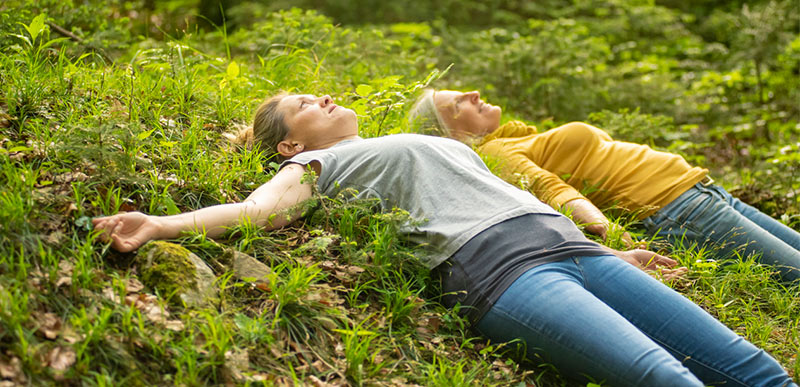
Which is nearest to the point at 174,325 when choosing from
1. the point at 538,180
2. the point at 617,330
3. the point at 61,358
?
the point at 61,358

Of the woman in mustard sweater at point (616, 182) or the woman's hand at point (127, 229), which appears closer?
the woman's hand at point (127, 229)

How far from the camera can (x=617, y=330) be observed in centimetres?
228

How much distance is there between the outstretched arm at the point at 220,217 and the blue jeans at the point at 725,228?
2.39m

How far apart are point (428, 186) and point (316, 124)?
32.8 inches

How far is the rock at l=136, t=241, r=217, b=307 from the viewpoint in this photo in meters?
2.36

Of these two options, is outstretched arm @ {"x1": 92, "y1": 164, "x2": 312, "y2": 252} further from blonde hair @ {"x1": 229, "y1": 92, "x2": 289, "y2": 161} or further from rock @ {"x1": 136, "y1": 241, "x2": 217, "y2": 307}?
blonde hair @ {"x1": 229, "y1": 92, "x2": 289, "y2": 161}

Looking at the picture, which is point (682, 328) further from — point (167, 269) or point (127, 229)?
point (127, 229)

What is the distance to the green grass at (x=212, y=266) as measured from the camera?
213cm

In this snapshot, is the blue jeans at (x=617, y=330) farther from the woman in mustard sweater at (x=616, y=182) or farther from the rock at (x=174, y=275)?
the rock at (x=174, y=275)

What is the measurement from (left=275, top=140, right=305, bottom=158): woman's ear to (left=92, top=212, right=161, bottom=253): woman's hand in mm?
995

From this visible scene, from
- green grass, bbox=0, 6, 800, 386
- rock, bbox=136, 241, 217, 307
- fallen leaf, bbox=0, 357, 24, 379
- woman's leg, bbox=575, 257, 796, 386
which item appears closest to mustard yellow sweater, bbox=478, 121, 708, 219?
green grass, bbox=0, 6, 800, 386

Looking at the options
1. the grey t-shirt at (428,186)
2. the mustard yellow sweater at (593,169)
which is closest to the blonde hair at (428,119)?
the mustard yellow sweater at (593,169)

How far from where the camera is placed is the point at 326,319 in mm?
2537

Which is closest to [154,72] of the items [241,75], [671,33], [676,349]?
[241,75]
